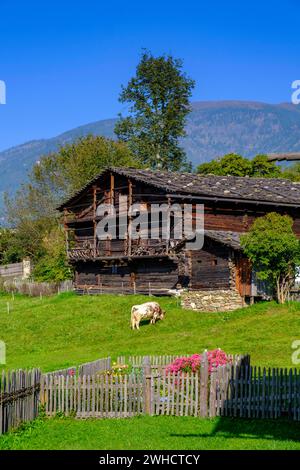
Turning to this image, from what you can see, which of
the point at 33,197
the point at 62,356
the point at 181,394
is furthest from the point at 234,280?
the point at 33,197

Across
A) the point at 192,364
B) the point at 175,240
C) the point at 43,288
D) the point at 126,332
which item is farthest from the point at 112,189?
the point at 192,364

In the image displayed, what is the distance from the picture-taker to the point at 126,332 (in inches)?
1556

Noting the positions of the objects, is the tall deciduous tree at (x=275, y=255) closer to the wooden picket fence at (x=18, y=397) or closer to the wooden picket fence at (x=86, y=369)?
the wooden picket fence at (x=86, y=369)

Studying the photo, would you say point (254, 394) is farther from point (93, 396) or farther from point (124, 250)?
point (124, 250)

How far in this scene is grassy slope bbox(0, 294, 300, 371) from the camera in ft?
107

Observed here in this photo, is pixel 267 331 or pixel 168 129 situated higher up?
pixel 168 129

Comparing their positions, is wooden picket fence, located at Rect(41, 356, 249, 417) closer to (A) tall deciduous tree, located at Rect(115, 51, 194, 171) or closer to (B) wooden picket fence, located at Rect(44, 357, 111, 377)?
Answer: (B) wooden picket fence, located at Rect(44, 357, 111, 377)

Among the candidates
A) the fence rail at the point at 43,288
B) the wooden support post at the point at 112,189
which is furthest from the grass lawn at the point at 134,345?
the wooden support post at the point at 112,189

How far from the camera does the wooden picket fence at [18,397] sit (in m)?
18.1

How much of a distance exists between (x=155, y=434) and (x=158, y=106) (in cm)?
6078

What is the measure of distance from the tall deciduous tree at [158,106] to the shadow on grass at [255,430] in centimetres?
5760

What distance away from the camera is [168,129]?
248ft
